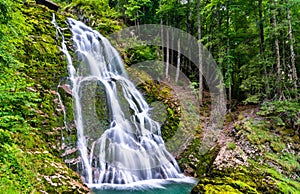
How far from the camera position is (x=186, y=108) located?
40.0ft

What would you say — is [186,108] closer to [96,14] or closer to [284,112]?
[284,112]

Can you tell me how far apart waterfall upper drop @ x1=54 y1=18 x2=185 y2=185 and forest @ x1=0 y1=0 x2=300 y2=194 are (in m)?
0.55

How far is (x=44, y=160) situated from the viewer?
5.74 metres

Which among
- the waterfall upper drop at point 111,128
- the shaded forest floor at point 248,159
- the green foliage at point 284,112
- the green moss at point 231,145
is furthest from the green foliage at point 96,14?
the green foliage at point 284,112


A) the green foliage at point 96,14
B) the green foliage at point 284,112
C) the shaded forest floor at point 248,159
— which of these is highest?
the green foliage at point 96,14

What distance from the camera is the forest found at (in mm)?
4402

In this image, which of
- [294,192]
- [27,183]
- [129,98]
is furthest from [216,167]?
[27,183]

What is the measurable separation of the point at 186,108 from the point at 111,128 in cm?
451

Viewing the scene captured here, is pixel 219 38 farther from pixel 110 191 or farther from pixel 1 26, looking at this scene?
pixel 1 26

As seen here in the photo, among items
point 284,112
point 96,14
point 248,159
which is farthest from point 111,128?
point 96,14

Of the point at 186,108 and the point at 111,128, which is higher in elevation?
the point at 186,108

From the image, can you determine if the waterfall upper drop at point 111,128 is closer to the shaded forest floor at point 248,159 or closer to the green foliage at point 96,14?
the shaded forest floor at point 248,159

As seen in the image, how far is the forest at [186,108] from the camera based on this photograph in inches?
173

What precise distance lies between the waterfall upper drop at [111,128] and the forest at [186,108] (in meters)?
0.55
